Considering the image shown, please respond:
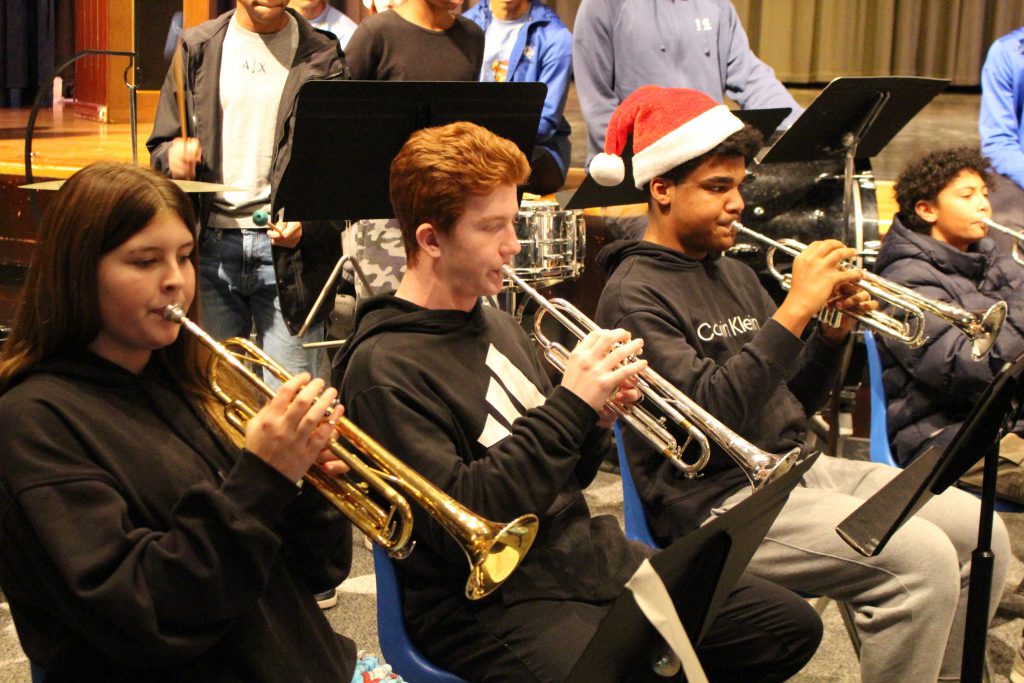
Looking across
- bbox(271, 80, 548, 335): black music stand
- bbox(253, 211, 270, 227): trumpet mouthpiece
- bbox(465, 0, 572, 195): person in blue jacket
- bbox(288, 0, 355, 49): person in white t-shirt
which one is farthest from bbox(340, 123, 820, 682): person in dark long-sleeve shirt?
bbox(288, 0, 355, 49): person in white t-shirt

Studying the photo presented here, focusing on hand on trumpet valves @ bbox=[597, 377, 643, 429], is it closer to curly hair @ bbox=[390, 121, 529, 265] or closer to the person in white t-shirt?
curly hair @ bbox=[390, 121, 529, 265]

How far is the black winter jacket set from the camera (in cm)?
351

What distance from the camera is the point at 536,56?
4.63 m

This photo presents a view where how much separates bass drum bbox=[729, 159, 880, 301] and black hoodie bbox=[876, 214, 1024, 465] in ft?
2.21

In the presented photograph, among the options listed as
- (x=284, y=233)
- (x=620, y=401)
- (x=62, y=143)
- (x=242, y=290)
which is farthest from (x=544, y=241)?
(x=62, y=143)

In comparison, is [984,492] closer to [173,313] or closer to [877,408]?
[877,408]

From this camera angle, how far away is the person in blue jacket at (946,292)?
117 inches

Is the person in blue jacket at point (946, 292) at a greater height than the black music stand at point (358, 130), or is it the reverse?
the black music stand at point (358, 130)

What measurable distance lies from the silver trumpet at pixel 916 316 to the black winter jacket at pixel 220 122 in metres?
1.37

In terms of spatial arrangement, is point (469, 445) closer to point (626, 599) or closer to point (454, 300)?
point (454, 300)

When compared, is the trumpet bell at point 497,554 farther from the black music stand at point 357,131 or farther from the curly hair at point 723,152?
the black music stand at point 357,131

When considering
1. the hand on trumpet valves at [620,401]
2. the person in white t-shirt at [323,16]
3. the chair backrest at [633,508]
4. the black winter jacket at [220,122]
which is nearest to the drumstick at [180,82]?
the black winter jacket at [220,122]

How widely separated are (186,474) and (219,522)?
0.15 m

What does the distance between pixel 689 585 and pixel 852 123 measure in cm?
302
